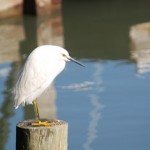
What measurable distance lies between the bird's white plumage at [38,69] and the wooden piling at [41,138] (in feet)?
1.27

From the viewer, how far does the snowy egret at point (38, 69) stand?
4.75 meters

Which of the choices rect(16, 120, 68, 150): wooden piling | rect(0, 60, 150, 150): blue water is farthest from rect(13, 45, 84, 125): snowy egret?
rect(0, 60, 150, 150): blue water

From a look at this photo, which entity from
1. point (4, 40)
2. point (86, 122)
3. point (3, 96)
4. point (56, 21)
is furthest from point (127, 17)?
point (86, 122)

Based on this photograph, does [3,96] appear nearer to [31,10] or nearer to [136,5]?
[31,10]

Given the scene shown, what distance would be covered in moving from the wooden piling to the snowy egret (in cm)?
20

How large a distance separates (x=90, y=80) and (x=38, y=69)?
4.93m

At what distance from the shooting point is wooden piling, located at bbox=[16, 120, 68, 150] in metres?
4.46

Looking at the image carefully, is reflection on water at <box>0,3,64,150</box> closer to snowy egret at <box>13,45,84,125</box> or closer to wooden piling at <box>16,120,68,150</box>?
snowy egret at <box>13,45,84,125</box>

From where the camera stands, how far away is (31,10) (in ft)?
49.8

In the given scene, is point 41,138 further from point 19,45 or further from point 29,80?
point 19,45

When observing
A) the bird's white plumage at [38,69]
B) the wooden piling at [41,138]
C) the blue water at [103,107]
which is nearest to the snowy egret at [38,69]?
the bird's white plumage at [38,69]

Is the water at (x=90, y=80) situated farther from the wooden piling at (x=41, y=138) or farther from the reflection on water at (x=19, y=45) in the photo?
the wooden piling at (x=41, y=138)

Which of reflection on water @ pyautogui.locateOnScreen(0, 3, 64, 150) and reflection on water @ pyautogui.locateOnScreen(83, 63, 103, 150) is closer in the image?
reflection on water @ pyautogui.locateOnScreen(83, 63, 103, 150)

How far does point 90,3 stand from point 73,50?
6034 mm
